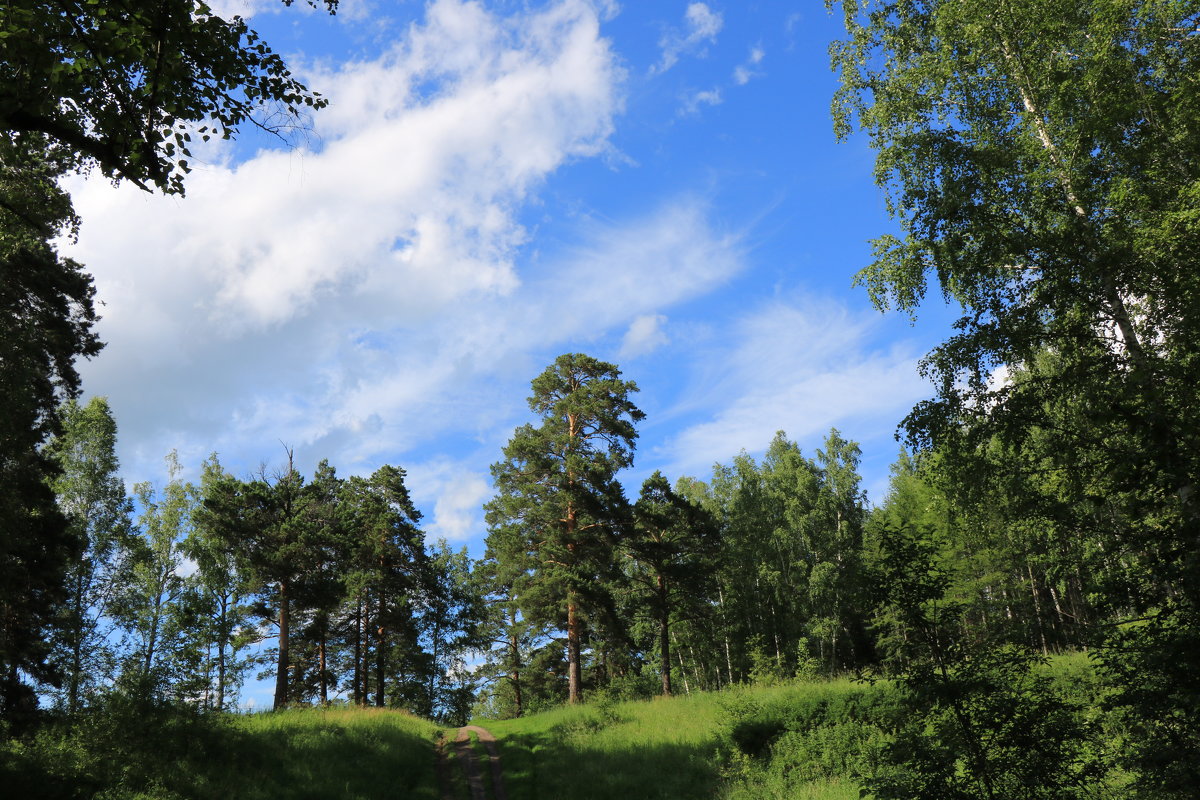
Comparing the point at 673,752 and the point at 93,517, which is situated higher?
the point at 93,517

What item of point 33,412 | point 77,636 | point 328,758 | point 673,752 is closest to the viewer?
point 33,412

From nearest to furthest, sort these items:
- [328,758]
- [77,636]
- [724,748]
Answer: [328,758] < [724,748] < [77,636]

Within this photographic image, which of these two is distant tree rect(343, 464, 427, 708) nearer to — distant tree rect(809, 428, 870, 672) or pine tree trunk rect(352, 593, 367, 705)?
pine tree trunk rect(352, 593, 367, 705)

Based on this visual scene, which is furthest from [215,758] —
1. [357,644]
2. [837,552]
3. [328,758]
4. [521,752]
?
[837,552]

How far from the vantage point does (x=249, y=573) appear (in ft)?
88.6

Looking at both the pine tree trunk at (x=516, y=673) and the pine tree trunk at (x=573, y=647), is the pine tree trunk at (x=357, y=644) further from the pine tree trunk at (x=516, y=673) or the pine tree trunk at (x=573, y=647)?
the pine tree trunk at (x=516, y=673)

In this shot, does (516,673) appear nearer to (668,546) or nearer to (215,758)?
(668,546)

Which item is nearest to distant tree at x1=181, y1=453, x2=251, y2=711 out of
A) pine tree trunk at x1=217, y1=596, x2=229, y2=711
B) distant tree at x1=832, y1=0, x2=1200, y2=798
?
pine tree trunk at x1=217, y1=596, x2=229, y2=711

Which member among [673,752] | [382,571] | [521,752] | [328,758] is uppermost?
[382,571]

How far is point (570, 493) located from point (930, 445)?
1817cm

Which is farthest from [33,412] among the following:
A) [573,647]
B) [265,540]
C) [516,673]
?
[516,673]

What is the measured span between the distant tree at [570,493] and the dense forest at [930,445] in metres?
0.14

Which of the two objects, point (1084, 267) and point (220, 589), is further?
point (220, 589)

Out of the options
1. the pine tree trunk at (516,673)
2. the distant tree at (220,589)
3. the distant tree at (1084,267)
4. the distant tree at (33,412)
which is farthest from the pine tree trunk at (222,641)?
the distant tree at (1084,267)
